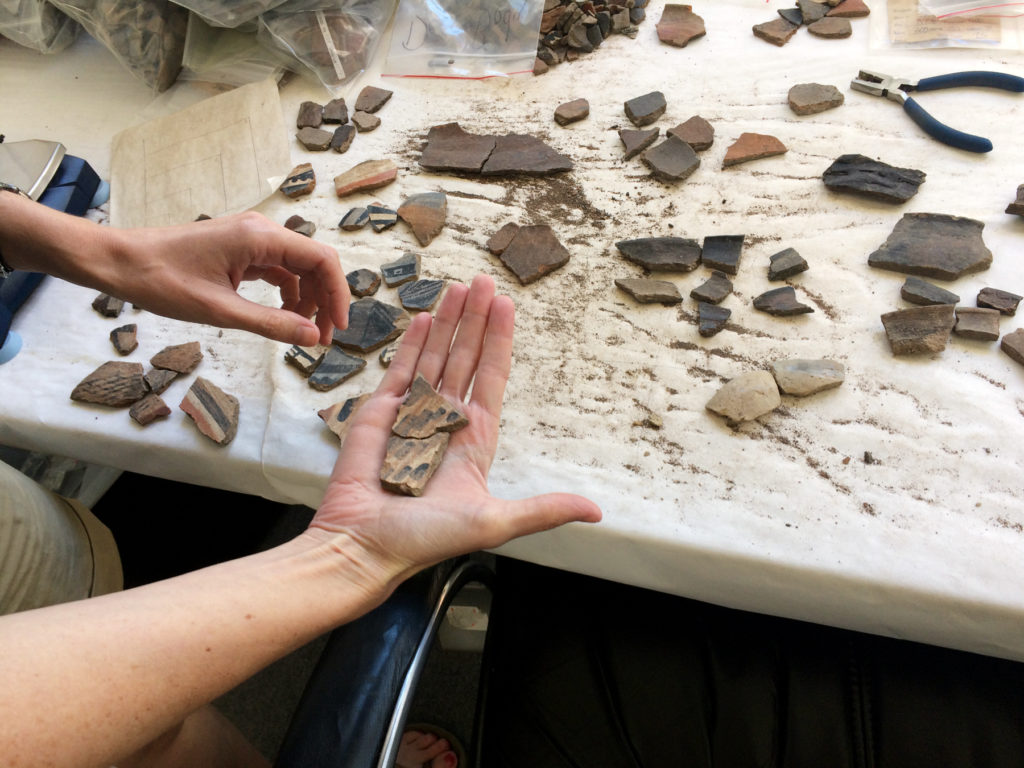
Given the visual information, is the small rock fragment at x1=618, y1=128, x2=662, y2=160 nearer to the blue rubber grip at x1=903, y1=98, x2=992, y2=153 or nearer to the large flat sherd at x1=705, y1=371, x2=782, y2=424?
the blue rubber grip at x1=903, y1=98, x2=992, y2=153

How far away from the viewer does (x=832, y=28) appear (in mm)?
2201

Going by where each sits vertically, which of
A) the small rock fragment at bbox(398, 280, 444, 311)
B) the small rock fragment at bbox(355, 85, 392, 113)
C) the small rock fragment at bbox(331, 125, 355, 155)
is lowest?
the small rock fragment at bbox(398, 280, 444, 311)

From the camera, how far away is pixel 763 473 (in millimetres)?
1311

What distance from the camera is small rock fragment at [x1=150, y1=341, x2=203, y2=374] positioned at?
161cm

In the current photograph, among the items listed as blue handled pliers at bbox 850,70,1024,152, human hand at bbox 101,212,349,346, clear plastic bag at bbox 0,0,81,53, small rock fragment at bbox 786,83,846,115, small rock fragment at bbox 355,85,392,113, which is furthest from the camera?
clear plastic bag at bbox 0,0,81,53

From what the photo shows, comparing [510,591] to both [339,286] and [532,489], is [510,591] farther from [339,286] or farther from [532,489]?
[339,286]

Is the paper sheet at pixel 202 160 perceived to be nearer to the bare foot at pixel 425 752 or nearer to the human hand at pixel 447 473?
the human hand at pixel 447 473

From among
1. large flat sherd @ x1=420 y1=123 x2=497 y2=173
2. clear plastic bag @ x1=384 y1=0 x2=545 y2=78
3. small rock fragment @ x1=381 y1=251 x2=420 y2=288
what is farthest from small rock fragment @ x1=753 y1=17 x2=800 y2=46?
small rock fragment @ x1=381 y1=251 x2=420 y2=288

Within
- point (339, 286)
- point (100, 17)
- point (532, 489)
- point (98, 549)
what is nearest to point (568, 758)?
point (532, 489)

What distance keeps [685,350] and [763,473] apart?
0.35 m

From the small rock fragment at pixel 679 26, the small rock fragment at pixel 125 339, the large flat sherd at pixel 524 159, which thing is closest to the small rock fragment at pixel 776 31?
the small rock fragment at pixel 679 26

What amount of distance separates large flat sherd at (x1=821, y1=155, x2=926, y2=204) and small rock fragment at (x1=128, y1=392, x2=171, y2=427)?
1.74m

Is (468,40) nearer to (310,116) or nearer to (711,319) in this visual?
(310,116)

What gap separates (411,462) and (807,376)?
0.84 m
